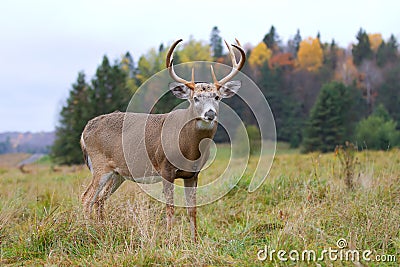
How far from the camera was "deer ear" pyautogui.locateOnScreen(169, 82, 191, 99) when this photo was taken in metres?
5.62

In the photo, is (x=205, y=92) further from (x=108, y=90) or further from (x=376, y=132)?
(x=376, y=132)

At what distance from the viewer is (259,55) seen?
44438 mm

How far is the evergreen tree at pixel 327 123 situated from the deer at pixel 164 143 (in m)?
28.0

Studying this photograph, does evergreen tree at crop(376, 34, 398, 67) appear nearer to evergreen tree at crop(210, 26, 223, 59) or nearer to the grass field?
evergreen tree at crop(210, 26, 223, 59)

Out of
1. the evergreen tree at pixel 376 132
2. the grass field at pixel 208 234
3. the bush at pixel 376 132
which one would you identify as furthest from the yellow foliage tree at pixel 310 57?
the grass field at pixel 208 234

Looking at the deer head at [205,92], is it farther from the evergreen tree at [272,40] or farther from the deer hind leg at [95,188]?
the evergreen tree at [272,40]

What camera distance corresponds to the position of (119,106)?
24672 millimetres

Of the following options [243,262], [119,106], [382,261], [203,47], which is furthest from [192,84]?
[203,47]

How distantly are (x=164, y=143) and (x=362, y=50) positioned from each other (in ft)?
135

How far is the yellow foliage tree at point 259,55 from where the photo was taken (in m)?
43.4

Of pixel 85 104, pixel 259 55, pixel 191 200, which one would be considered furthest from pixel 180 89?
pixel 259 55

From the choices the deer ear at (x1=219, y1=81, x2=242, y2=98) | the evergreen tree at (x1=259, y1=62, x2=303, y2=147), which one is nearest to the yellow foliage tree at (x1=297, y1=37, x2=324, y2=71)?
the evergreen tree at (x1=259, y1=62, x2=303, y2=147)

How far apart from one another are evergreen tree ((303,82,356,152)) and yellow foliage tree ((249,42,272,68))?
416 inches

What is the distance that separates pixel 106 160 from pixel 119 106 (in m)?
18.9
